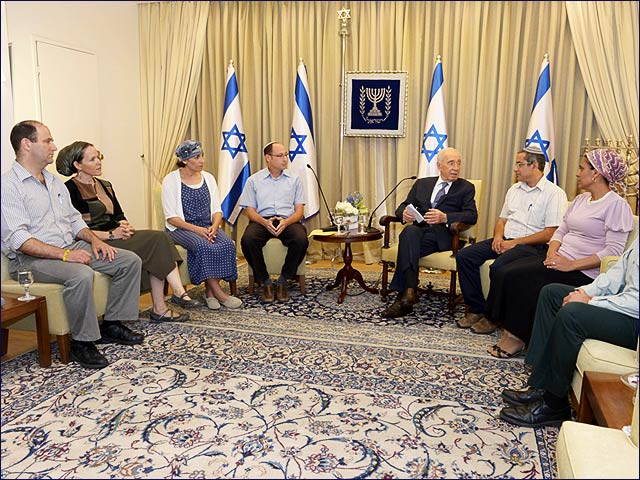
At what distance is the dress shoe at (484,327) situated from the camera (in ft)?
12.0

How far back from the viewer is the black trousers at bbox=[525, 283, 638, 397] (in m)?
2.30

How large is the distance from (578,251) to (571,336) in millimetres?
1053

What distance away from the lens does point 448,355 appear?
10.8 ft

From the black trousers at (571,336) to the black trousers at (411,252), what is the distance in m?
1.61

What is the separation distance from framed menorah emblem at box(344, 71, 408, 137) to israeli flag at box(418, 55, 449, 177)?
13.1 inches

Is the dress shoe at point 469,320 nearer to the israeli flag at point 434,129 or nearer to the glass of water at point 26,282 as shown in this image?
the israeli flag at point 434,129

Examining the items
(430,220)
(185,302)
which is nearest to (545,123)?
(430,220)

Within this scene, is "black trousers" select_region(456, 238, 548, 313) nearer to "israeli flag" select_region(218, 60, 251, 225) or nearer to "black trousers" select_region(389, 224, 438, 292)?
"black trousers" select_region(389, 224, 438, 292)

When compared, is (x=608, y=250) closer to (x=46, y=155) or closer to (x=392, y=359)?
(x=392, y=359)

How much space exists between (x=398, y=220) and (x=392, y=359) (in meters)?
1.50

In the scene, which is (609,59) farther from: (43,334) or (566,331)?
(43,334)

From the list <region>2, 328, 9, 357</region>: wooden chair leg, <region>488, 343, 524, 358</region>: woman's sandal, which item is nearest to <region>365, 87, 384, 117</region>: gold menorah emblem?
<region>488, 343, 524, 358</region>: woman's sandal

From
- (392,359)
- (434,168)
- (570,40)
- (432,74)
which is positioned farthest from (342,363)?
(570,40)

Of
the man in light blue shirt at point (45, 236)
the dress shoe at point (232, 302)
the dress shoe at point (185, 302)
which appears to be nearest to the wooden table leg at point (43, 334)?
the man in light blue shirt at point (45, 236)
